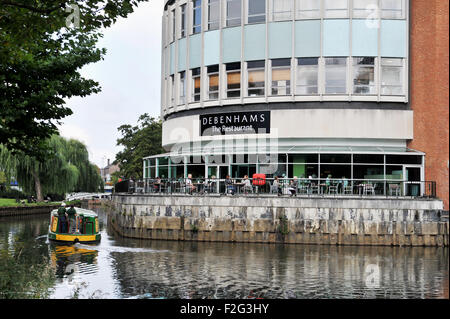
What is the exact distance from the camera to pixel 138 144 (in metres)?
74.5

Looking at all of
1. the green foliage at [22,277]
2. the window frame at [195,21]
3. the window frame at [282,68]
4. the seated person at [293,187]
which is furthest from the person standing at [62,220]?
the window frame at [195,21]

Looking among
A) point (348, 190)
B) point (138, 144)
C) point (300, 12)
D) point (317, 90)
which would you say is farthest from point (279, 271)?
point (138, 144)

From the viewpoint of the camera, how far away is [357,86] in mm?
36719

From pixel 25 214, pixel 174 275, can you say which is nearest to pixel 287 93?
pixel 174 275

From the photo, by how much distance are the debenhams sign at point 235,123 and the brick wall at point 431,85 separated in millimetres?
8905

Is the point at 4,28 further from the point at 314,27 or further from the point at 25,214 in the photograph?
the point at 25,214

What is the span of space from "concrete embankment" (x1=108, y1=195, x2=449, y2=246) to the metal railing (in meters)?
0.94

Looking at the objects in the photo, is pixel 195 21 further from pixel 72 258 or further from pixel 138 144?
pixel 138 144

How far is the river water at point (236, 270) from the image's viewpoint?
1709 cm

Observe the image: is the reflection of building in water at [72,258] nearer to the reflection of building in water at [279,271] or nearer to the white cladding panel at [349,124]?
the reflection of building in water at [279,271]

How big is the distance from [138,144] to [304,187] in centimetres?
4563

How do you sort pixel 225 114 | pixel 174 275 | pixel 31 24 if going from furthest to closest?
pixel 225 114, pixel 174 275, pixel 31 24

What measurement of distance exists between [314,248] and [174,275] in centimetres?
1034

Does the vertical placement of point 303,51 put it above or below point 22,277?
above
